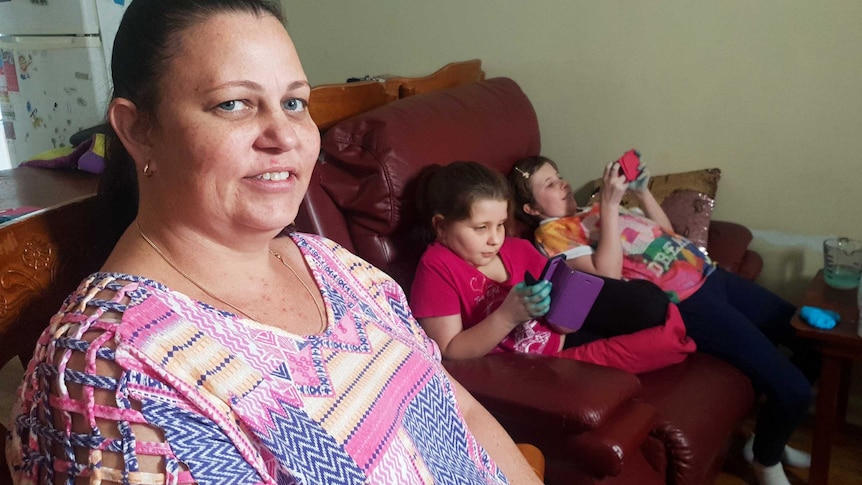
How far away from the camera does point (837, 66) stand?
206 centimetres

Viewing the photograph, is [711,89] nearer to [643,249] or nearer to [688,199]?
[688,199]

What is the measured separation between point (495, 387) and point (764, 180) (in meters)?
1.38

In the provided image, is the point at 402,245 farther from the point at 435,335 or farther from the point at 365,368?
the point at 365,368

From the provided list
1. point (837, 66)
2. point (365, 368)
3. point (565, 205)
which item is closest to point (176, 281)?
point (365, 368)

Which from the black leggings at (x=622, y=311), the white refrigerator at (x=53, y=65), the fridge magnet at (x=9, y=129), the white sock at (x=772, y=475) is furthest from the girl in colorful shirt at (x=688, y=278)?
the fridge magnet at (x=9, y=129)

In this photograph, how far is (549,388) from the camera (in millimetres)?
1377

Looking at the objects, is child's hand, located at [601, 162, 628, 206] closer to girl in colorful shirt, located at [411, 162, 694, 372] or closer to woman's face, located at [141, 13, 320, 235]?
girl in colorful shirt, located at [411, 162, 694, 372]

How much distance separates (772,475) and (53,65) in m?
2.96

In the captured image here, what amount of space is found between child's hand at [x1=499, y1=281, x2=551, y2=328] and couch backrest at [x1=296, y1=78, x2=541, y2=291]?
0.36m

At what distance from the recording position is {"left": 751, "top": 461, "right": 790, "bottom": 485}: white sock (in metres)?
1.86

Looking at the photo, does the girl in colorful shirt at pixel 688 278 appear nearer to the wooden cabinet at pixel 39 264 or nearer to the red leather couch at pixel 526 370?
the red leather couch at pixel 526 370

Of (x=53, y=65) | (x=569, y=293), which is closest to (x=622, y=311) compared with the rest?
(x=569, y=293)

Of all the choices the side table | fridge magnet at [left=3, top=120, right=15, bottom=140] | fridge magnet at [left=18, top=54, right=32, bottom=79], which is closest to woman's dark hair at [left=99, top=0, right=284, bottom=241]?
the side table

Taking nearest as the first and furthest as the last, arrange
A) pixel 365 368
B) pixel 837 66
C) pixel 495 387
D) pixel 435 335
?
pixel 365 368 → pixel 495 387 → pixel 435 335 → pixel 837 66
